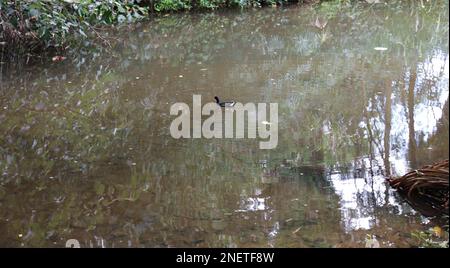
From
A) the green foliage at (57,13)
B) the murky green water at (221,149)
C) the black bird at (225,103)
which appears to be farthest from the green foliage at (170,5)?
the black bird at (225,103)

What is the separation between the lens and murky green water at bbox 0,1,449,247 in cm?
368

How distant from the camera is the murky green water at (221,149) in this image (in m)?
3.68

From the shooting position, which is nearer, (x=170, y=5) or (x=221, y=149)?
(x=221, y=149)

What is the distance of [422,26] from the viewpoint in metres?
10.4

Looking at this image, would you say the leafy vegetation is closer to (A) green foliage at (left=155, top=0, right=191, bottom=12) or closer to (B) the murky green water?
(B) the murky green water

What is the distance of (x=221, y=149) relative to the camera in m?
4.99

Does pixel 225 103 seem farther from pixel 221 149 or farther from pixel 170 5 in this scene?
pixel 170 5

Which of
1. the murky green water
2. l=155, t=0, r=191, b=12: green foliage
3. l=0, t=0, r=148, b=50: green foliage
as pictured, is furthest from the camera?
l=155, t=0, r=191, b=12: green foliage

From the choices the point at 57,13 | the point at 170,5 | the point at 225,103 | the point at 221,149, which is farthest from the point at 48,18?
the point at 170,5

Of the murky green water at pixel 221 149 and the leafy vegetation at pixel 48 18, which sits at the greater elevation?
the leafy vegetation at pixel 48 18

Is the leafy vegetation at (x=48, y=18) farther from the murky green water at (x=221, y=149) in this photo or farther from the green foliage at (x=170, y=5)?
the green foliage at (x=170, y=5)

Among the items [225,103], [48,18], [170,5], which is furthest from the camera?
[170,5]

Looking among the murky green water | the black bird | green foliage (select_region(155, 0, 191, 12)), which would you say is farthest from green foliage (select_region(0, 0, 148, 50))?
green foliage (select_region(155, 0, 191, 12))

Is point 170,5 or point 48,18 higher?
point 170,5
